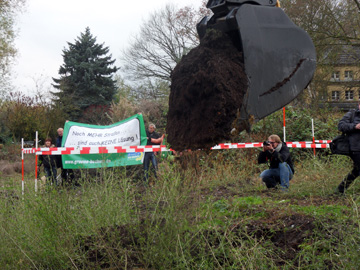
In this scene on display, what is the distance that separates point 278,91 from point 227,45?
65 cm

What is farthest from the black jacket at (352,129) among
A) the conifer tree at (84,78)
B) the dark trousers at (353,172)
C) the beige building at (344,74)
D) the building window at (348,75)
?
the conifer tree at (84,78)

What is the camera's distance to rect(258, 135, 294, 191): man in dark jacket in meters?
6.87

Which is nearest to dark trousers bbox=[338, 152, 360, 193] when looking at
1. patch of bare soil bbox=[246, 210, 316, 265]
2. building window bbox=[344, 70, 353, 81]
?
patch of bare soil bbox=[246, 210, 316, 265]

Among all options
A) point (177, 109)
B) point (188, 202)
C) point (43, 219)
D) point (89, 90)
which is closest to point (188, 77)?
point (177, 109)

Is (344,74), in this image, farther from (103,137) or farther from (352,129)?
(352,129)

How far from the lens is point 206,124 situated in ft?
11.9

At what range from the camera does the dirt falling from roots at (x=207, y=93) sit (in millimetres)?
3521

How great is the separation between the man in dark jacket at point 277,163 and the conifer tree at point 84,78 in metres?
28.0

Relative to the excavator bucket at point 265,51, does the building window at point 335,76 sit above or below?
above

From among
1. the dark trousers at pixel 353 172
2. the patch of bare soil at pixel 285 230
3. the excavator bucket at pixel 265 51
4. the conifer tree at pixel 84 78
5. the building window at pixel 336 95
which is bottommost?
the patch of bare soil at pixel 285 230

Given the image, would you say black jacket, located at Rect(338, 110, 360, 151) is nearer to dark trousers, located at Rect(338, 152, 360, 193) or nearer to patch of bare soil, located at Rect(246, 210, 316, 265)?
dark trousers, located at Rect(338, 152, 360, 193)

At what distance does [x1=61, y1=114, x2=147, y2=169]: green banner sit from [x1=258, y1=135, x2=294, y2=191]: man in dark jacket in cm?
391

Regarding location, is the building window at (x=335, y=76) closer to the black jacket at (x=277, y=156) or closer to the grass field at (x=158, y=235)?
the black jacket at (x=277, y=156)

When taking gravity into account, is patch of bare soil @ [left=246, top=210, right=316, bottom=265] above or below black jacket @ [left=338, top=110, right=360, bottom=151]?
below
